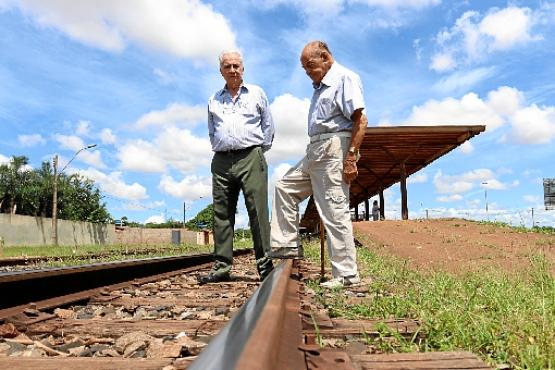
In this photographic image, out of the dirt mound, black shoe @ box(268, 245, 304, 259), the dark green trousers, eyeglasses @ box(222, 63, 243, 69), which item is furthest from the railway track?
the dirt mound

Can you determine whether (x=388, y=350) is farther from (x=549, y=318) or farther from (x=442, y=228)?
(x=442, y=228)

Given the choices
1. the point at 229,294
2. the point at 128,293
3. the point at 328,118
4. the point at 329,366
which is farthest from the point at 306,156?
the point at 329,366

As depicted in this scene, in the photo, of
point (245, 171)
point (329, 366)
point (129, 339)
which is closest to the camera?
point (329, 366)

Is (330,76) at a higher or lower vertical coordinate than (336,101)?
higher

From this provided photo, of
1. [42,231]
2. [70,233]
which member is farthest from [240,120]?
[70,233]

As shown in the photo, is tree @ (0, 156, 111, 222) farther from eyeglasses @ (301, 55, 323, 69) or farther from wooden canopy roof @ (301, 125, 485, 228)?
eyeglasses @ (301, 55, 323, 69)

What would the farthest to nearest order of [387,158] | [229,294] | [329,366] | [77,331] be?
[387,158]
[229,294]
[77,331]
[329,366]

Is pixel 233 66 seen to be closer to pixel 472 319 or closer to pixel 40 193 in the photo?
pixel 472 319

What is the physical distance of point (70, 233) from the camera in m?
46.1

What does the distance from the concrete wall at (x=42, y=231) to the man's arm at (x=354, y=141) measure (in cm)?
3590

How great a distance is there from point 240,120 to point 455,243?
764 cm

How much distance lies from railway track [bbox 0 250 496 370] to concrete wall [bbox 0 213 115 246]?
116 feet

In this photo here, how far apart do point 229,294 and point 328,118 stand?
4.90ft

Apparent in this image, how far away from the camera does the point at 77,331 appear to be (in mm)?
2584
